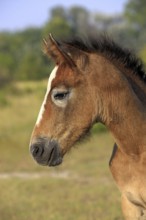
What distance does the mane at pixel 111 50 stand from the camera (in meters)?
5.32

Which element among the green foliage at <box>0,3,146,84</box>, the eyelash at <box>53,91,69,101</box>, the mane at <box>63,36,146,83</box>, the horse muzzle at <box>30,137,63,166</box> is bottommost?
the green foliage at <box>0,3,146,84</box>

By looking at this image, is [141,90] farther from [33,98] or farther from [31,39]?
[31,39]

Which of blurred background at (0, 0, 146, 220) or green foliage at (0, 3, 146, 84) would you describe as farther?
green foliage at (0, 3, 146, 84)

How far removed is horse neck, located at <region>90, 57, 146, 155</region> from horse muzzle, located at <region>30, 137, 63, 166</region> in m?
0.45

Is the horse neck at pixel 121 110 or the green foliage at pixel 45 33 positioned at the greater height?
the horse neck at pixel 121 110

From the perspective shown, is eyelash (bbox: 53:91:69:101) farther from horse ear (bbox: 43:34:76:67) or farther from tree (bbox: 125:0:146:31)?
tree (bbox: 125:0:146:31)

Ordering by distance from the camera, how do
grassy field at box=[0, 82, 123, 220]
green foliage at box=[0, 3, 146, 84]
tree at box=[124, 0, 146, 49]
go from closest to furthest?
1. grassy field at box=[0, 82, 123, 220]
2. green foliage at box=[0, 3, 146, 84]
3. tree at box=[124, 0, 146, 49]

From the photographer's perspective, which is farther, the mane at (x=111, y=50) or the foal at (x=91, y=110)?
the mane at (x=111, y=50)

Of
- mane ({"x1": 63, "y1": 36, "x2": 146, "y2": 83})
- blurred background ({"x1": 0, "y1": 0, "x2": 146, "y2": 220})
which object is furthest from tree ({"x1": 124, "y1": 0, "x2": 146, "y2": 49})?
mane ({"x1": 63, "y1": 36, "x2": 146, "y2": 83})

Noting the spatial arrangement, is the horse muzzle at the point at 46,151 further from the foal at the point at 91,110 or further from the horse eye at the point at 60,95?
the horse eye at the point at 60,95

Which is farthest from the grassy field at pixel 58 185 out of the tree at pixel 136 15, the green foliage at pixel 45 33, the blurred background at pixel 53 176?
the tree at pixel 136 15

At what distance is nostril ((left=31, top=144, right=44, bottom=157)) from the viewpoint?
508cm

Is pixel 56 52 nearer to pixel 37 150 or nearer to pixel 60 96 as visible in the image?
pixel 60 96

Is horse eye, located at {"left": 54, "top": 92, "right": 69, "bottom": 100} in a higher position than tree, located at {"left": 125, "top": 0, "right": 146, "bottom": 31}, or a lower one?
higher
